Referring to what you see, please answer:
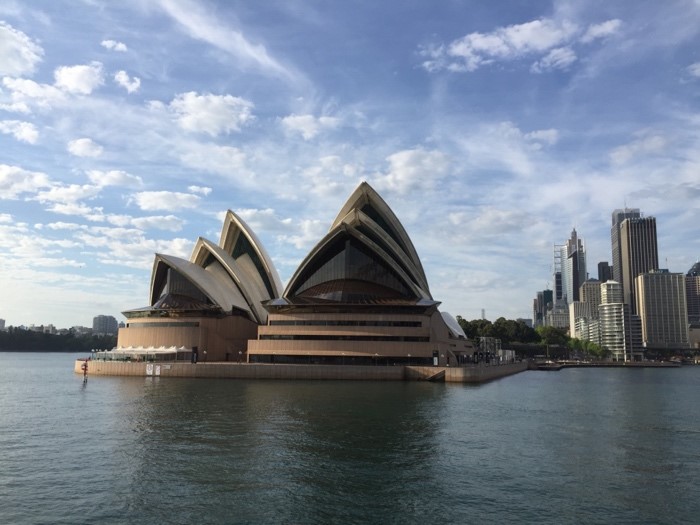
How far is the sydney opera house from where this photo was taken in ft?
220

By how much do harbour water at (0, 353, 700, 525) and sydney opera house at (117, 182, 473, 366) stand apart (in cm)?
2548

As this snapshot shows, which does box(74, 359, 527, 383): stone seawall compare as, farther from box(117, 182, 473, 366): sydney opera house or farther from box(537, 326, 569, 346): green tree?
box(537, 326, 569, 346): green tree

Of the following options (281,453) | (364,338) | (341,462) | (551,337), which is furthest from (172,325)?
(551,337)

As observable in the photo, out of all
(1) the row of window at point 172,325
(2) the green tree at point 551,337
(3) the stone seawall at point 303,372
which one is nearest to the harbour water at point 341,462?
(3) the stone seawall at point 303,372

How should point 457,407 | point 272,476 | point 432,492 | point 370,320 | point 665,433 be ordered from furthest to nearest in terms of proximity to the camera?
point 370,320 → point 457,407 → point 665,433 → point 272,476 → point 432,492

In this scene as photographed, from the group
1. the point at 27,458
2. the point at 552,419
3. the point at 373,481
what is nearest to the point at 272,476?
the point at 373,481

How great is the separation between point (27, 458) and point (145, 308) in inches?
2222

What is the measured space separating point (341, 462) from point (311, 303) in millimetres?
48117

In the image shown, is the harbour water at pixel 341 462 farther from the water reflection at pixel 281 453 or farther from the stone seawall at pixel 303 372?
the stone seawall at pixel 303 372

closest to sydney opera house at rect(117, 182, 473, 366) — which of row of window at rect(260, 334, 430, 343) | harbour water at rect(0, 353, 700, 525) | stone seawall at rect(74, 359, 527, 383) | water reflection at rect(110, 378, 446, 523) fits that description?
row of window at rect(260, 334, 430, 343)

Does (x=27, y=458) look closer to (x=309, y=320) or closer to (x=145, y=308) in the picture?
(x=309, y=320)

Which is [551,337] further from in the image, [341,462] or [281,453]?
[341,462]

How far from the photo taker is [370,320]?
222ft

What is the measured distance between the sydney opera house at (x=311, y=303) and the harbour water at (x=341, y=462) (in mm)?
25484
